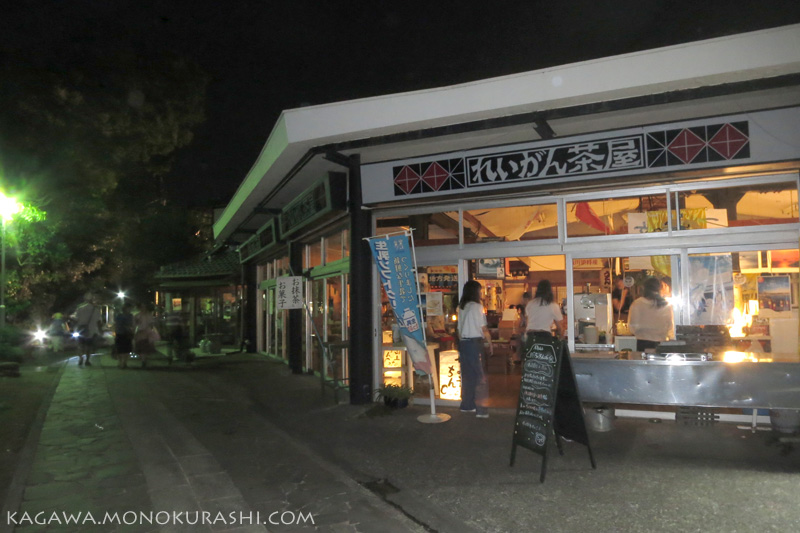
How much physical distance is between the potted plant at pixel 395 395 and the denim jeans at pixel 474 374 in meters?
0.93

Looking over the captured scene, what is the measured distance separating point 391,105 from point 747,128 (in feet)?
13.6

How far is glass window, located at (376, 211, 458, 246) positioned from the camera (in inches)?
338

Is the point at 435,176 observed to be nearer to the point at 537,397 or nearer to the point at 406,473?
the point at 537,397

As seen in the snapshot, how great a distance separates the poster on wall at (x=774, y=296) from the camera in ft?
23.0

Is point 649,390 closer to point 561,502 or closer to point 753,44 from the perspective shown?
point 561,502

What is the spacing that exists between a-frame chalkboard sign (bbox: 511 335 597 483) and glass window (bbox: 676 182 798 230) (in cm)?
Answer: 308

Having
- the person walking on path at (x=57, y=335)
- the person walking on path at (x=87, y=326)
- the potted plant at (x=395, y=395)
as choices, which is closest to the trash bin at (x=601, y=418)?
the potted plant at (x=395, y=395)

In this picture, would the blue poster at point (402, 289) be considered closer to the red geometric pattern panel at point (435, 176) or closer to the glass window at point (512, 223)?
the red geometric pattern panel at point (435, 176)

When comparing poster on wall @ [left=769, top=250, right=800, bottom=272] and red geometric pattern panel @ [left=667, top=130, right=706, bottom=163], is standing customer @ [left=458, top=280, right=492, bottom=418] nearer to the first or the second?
red geometric pattern panel @ [left=667, top=130, right=706, bottom=163]

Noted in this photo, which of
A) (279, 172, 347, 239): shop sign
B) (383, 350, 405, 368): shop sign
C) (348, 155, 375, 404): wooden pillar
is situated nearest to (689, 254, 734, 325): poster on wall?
(383, 350, 405, 368): shop sign

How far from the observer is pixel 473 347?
779 centimetres

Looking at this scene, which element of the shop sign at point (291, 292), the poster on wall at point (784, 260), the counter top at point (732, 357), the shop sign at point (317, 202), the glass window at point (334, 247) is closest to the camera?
the counter top at point (732, 357)

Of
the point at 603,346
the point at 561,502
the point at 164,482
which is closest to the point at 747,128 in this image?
the point at 603,346

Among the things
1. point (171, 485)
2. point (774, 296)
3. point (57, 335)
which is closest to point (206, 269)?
point (57, 335)
